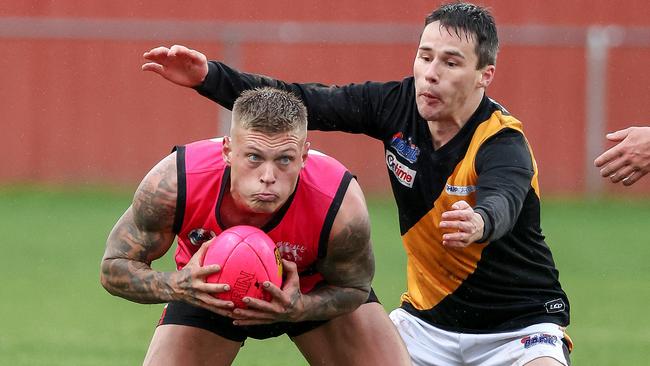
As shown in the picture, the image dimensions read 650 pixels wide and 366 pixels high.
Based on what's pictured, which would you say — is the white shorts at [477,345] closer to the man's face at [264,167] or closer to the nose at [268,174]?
the man's face at [264,167]

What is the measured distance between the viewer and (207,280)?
689 centimetres

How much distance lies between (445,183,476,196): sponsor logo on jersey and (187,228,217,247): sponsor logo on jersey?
1.41m

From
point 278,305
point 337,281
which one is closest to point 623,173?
point 337,281

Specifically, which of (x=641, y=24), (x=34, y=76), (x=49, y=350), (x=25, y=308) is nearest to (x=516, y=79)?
(x=641, y=24)

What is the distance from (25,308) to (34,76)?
10203 millimetres

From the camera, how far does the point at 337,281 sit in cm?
747

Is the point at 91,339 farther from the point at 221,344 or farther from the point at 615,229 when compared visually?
the point at 615,229

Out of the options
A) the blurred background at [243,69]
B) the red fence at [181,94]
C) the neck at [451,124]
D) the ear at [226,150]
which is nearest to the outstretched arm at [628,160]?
the neck at [451,124]

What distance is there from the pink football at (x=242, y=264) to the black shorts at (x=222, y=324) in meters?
0.81

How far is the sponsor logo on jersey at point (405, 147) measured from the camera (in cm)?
775

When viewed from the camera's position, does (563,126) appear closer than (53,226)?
No

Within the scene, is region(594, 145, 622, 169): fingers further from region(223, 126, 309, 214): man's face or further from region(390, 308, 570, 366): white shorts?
region(223, 126, 309, 214): man's face

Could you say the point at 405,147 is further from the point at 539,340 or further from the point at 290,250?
the point at 539,340

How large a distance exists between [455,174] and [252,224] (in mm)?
1247
